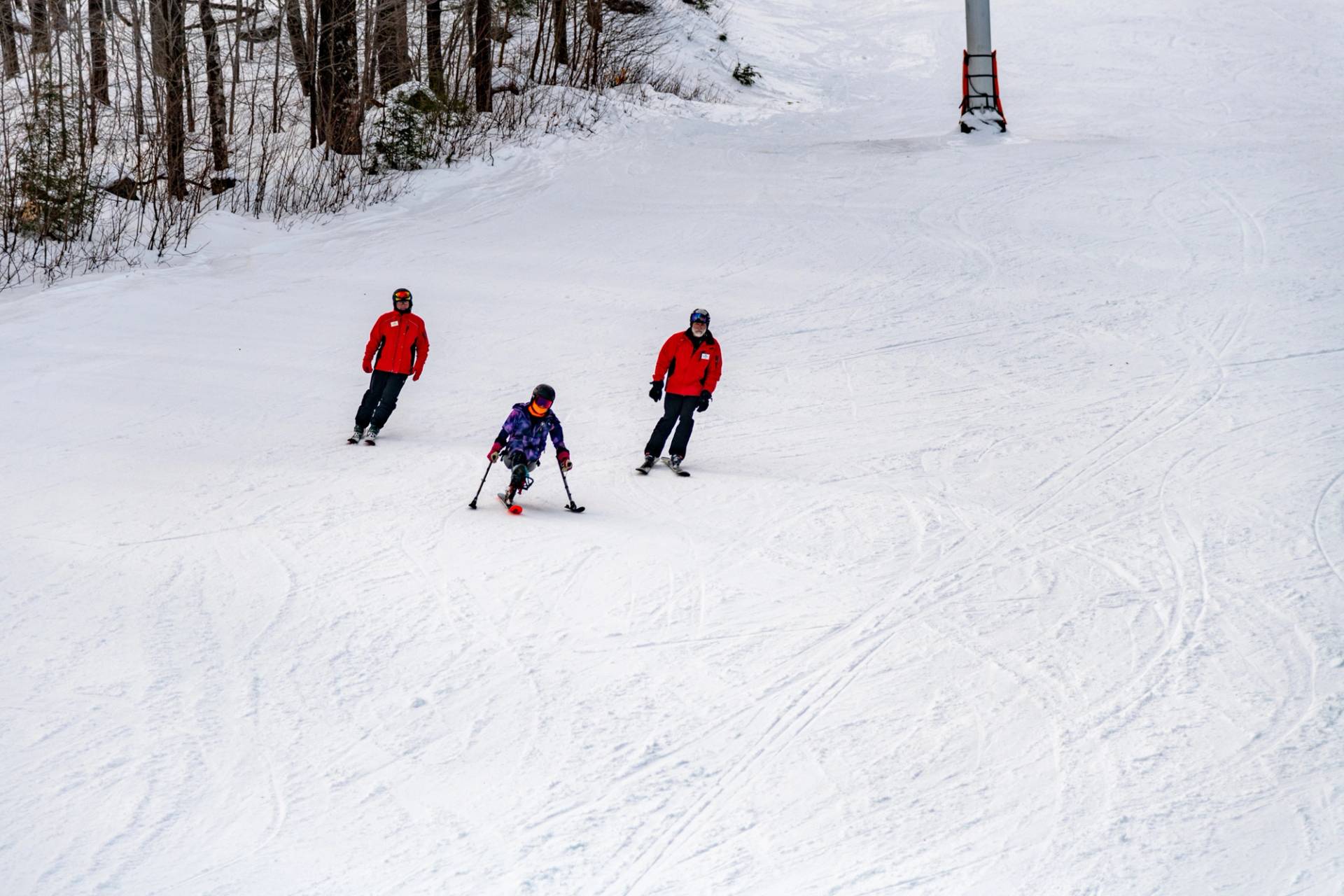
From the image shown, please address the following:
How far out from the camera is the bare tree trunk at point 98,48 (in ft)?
72.7

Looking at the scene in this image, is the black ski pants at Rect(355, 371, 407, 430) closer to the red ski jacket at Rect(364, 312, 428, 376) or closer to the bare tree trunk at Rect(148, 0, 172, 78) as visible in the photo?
the red ski jacket at Rect(364, 312, 428, 376)

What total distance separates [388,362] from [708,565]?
4.42 m

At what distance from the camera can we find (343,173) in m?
21.6

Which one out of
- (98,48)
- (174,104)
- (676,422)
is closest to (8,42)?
(98,48)

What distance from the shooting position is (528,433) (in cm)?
1003

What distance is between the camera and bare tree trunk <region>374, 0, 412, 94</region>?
24891mm

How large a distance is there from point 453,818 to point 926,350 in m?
10.2

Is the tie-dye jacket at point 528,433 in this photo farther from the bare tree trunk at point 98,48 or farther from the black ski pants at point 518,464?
the bare tree trunk at point 98,48

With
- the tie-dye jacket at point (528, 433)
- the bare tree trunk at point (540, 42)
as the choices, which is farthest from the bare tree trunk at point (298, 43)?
the tie-dye jacket at point (528, 433)

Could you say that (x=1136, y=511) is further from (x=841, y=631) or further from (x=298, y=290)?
(x=298, y=290)

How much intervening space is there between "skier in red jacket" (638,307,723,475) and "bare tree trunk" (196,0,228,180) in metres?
12.2

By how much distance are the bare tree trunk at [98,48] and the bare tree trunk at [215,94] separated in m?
2.27

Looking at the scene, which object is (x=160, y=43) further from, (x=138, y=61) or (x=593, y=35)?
(x=593, y=35)

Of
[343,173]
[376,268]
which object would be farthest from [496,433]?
[343,173]
